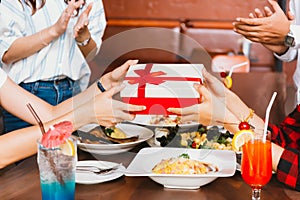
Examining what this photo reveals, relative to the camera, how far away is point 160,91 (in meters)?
1.67

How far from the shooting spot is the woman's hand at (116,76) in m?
1.84

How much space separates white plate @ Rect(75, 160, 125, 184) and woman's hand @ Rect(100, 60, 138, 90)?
11.4 inches

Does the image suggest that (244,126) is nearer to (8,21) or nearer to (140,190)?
(140,190)

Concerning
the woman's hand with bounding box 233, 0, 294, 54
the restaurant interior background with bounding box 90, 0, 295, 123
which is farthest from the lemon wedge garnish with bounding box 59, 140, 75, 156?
the restaurant interior background with bounding box 90, 0, 295, 123

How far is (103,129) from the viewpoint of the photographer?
1.93m

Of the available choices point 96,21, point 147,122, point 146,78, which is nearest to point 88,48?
point 96,21

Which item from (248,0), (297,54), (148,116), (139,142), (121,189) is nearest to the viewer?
(121,189)

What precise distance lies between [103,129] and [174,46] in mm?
2367

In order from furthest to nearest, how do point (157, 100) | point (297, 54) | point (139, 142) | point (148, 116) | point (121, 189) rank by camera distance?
point (297, 54) → point (148, 116) → point (139, 142) → point (157, 100) → point (121, 189)

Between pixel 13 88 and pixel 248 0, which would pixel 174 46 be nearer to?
pixel 248 0

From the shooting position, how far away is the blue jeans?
2.39 meters

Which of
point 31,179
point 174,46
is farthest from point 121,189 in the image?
point 174,46

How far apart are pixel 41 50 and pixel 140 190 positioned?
1122 millimetres

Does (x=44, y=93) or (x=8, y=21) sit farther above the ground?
(x=8, y=21)
